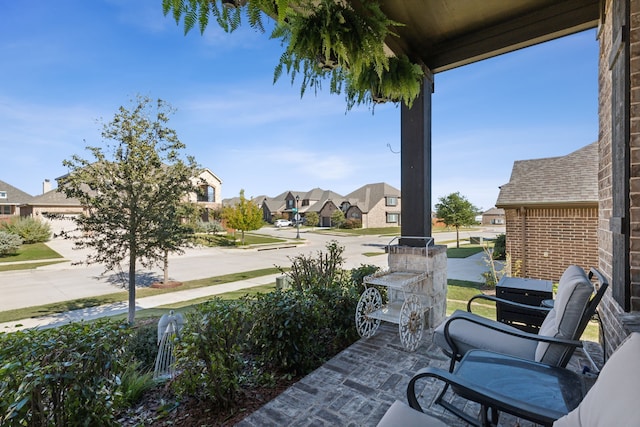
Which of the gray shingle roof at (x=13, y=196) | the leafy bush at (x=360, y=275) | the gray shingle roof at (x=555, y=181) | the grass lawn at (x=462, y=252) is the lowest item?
the grass lawn at (x=462, y=252)

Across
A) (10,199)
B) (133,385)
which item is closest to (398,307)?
(133,385)

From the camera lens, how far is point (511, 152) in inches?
378

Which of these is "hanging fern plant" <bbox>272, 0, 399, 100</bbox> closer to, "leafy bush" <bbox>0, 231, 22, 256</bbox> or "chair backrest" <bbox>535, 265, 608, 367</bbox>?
"chair backrest" <bbox>535, 265, 608, 367</bbox>

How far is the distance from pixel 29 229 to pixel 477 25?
25.4 metres

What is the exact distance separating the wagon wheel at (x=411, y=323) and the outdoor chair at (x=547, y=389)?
1.01 m

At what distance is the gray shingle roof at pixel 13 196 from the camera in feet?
77.0

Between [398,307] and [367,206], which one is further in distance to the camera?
[367,206]

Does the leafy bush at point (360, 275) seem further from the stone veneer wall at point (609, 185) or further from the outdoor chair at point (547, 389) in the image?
the stone veneer wall at point (609, 185)

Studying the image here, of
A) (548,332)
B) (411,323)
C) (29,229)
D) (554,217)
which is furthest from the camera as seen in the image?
(29,229)

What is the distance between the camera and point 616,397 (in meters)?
0.85

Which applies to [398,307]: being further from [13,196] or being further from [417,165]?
[13,196]

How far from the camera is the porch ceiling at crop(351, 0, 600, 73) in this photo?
2.67m

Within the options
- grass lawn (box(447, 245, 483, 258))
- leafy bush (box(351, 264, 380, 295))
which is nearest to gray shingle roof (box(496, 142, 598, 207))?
grass lawn (box(447, 245, 483, 258))

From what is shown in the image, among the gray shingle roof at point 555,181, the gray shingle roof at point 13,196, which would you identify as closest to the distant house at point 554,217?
the gray shingle roof at point 555,181
